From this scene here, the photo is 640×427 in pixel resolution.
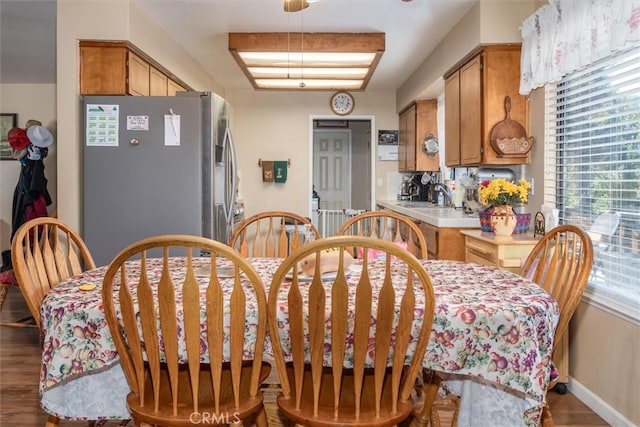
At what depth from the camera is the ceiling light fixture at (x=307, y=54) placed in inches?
156

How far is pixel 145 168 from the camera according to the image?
3.24 metres

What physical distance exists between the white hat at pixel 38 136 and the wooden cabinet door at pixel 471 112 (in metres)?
3.10

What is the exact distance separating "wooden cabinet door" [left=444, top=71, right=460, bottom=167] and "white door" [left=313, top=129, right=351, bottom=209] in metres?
3.49

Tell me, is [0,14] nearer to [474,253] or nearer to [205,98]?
[205,98]

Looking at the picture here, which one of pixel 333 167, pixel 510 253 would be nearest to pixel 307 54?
pixel 510 253

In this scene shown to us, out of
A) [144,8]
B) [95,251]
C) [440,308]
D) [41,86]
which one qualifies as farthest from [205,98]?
[41,86]

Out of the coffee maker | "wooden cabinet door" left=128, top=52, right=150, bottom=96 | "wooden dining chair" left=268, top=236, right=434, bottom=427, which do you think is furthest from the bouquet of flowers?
the coffee maker

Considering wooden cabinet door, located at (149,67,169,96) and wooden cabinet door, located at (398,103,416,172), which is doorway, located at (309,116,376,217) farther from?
wooden cabinet door, located at (149,67,169,96)

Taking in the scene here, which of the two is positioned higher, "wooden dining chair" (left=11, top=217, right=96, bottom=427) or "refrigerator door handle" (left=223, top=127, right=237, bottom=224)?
"refrigerator door handle" (left=223, top=127, right=237, bottom=224)

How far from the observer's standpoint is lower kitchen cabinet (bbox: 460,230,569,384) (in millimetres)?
2523

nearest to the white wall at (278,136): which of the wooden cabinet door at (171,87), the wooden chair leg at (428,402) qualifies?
the wooden cabinet door at (171,87)

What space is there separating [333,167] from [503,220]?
16.1ft

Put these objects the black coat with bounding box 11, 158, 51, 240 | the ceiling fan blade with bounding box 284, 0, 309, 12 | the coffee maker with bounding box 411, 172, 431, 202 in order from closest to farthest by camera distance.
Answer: the ceiling fan blade with bounding box 284, 0, 309, 12 < the black coat with bounding box 11, 158, 51, 240 < the coffee maker with bounding box 411, 172, 431, 202

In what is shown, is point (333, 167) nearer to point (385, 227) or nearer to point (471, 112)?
point (471, 112)
